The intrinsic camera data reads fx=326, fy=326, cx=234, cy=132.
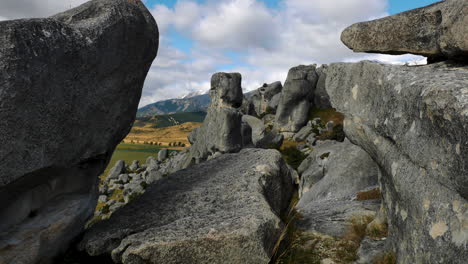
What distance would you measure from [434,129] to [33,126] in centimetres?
697

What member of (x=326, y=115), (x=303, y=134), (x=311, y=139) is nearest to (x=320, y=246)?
(x=311, y=139)

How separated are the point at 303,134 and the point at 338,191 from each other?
128 ft

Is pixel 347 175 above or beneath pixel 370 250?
beneath

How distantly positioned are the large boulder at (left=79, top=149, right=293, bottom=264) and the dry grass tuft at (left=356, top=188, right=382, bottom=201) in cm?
251

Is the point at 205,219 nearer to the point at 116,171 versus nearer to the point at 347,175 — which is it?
the point at 347,175

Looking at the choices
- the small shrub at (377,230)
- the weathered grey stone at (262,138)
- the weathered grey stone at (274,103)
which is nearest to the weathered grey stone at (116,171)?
the weathered grey stone at (262,138)

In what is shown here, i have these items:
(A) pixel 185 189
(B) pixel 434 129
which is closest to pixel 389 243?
(B) pixel 434 129

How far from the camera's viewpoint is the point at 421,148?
5535 millimetres

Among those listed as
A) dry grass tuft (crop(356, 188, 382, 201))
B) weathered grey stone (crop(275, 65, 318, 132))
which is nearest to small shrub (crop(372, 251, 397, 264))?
dry grass tuft (crop(356, 188, 382, 201))

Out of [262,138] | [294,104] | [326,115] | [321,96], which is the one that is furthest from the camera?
[321,96]

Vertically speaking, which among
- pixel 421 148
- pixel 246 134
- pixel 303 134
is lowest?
pixel 303 134

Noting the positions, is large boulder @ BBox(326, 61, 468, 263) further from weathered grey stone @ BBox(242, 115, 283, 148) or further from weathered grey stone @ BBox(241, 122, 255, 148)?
weathered grey stone @ BBox(242, 115, 283, 148)

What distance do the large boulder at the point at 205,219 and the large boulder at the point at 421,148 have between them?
264 centimetres

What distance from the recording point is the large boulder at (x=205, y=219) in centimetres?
646
